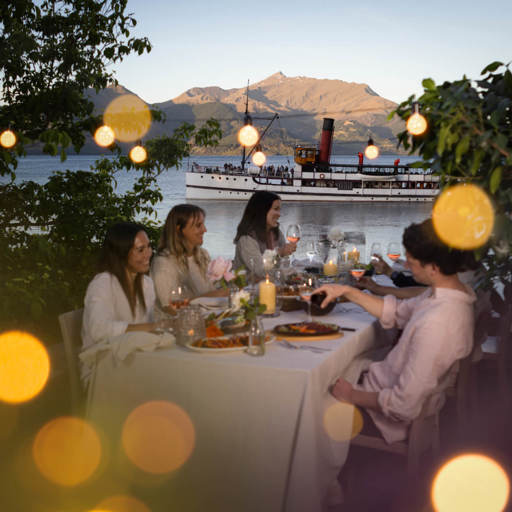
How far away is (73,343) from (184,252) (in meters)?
1.11

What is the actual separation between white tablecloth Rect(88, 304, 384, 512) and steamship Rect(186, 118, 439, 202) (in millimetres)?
32268

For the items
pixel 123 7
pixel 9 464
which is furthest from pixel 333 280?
pixel 123 7

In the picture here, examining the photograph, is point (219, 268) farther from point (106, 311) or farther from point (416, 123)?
point (416, 123)

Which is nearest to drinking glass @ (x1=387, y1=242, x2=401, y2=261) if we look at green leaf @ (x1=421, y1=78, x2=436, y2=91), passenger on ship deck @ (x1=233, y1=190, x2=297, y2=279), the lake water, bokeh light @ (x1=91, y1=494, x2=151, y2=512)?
passenger on ship deck @ (x1=233, y1=190, x2=297, y2=279)

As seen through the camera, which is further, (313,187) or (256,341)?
(313,187)

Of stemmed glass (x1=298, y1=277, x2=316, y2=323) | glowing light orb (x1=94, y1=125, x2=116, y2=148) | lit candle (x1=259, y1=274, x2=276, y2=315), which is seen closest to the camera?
stemmed glass (x1=298, y1=277, x2=316, y2=323)

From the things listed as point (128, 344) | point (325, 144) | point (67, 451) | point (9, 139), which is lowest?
point (67, 451)

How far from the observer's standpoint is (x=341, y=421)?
2307 mm

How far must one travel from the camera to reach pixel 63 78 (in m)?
4.07

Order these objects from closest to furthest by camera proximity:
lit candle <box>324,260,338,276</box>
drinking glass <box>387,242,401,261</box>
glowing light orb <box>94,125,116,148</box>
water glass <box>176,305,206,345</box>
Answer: water glass <box>176,305,206,345</box>
glowing light orb <box>94,125,116,148</box>
lit candle <box>324,260,338,276</box>
drinking glass <box>387,242,401,261</box>

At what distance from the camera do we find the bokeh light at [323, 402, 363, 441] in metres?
2.19

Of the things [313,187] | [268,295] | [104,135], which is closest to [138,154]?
[104,135]

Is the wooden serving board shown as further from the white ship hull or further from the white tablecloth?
the white ship hull

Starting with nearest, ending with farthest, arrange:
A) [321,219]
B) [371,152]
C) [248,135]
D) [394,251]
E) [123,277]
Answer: [123,277] → [394,251] → [248,135] → [371,152] → [321,219]
